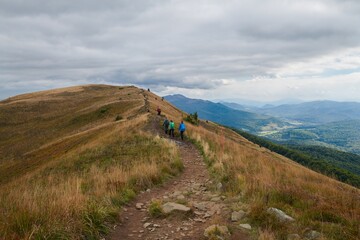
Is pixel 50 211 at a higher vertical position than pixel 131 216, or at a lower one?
higher

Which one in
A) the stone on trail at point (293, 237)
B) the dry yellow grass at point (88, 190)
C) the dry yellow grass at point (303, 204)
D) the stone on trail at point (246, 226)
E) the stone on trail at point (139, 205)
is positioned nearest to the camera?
the dry yellow grass at point (88, 190)

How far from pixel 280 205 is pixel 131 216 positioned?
4.39 metres

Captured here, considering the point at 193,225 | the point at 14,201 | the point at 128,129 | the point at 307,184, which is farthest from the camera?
the point at 128,129

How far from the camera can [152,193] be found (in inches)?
441

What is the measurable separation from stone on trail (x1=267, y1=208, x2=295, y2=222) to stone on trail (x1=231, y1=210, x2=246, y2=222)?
0.73m

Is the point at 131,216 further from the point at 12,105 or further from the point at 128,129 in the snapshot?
the point at 12,105

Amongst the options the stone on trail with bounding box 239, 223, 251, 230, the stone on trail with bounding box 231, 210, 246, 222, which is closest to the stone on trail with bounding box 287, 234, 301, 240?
the stone on trail with bounding box 239, 223, 251, 230

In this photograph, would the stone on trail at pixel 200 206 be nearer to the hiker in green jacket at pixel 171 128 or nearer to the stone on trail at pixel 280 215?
the stone on trail at pixel 280 215

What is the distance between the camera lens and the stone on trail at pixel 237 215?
774cm

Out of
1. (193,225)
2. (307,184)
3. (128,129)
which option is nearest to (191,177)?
(307,184)

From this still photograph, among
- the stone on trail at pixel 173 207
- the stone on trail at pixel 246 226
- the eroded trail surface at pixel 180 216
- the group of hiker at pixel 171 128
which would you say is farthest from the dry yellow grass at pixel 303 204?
the group of hiker at pixel 171 128

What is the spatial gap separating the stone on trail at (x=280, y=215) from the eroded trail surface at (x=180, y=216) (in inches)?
39.8

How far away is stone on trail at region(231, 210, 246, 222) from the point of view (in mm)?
7745

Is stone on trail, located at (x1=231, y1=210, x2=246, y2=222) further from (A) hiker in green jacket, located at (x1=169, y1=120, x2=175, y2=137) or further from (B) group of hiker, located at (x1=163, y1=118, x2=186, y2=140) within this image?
(A) hiker in green jacket, located at (x1=169, y1=120, x2=175, y2=137)
